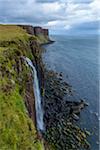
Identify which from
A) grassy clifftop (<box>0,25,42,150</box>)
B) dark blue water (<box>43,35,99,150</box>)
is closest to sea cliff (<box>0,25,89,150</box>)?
grassy clifftop (<box>0,25,42,150</box>)

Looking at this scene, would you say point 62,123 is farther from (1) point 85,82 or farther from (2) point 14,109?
(1) point 85,82

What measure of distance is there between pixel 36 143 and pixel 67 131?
52.4 ft

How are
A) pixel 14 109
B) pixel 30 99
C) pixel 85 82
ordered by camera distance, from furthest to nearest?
pixel 85 82, pixel 30 99, pixel 14 109

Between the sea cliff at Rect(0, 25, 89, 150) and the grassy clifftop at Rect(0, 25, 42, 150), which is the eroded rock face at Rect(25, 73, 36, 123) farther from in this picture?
the grassy clifftop at Rect(0, 25, 42, 150)

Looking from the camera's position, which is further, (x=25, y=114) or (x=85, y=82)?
(x=85, y=82)

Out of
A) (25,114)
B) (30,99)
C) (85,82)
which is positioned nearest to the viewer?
(25,114)

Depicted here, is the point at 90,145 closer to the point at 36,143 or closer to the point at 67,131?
the point at 67,131

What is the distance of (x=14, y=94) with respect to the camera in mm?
18922

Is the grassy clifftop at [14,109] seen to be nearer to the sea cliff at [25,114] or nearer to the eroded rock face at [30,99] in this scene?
the sea cliff at [25,114]

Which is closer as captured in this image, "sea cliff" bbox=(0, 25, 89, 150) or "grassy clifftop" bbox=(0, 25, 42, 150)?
"grassy clifftop" bbox=(0, 25, 42, 150)

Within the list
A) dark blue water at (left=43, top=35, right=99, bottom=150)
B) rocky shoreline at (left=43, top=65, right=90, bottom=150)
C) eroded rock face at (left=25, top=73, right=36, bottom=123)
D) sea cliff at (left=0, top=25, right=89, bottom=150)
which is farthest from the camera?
dark blue water at (left=43, top=35, right=99, bottom=150)

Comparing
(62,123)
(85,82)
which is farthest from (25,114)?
(85,82)

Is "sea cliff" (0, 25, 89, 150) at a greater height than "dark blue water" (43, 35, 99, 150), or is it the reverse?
"sea cliff" (0, 25, 89, 150)

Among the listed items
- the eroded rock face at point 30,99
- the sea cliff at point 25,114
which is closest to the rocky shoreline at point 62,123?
the sea cliff at point 25,114
